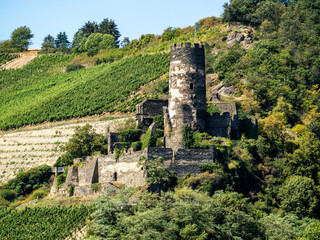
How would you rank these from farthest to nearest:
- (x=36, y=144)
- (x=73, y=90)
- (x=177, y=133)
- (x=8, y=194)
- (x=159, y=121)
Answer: (x=73, y=90)
(x=36, y=144)
(x=8, y=194)
(x=159, y=121)
(x=177, y=133)

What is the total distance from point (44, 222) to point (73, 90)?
1710 inches

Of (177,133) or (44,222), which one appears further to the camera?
(177,133)

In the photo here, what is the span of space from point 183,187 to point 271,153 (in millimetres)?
13429

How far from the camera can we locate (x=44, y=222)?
49.6 meters

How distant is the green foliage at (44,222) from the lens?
4769 cm

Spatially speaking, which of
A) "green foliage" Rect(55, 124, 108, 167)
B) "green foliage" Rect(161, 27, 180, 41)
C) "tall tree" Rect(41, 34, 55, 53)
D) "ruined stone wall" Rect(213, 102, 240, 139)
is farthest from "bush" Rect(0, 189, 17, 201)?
"tall tree" Rect(41, 34, 55, 53)

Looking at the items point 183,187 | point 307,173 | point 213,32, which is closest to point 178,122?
point 183,187

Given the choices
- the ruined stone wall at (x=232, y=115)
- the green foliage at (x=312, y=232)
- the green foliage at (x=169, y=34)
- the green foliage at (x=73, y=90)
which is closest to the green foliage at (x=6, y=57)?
the green foliage at (x=73, y=90)

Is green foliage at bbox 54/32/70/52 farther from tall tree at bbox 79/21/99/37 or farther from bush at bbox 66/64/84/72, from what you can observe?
bush at bbox 66/64/84/72

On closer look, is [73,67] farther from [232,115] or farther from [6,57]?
[232,115]

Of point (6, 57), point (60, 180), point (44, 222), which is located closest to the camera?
point (44, 222)

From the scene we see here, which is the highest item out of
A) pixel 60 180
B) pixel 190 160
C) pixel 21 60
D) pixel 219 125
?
pixel 21 60

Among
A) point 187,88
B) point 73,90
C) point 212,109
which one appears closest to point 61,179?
point 187,88

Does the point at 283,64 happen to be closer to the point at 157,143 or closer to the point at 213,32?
the point at 213,32
